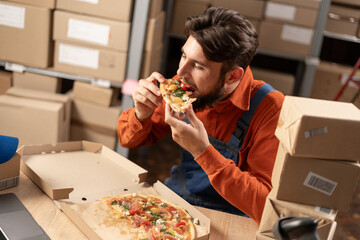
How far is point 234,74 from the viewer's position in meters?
1.97

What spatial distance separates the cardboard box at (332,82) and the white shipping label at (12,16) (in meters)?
2.81

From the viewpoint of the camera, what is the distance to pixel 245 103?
194 cm

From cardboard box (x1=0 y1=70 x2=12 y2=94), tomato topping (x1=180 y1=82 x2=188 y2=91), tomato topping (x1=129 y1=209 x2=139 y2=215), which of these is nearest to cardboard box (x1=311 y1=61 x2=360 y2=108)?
tomato topping (x1=180 y1=82 x2=188 y2=91)

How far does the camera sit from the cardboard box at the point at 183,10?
4.24 metres

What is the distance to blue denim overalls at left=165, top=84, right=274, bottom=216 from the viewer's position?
1.97 meters

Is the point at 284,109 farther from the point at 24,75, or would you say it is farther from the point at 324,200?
the point at 24,75

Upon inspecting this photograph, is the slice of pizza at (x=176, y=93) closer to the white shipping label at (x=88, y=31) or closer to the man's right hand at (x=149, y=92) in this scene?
the man's right hand at (x=149, y=92)

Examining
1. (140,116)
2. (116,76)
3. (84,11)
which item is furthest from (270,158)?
(84,11)

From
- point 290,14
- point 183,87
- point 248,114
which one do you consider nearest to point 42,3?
point 183,87

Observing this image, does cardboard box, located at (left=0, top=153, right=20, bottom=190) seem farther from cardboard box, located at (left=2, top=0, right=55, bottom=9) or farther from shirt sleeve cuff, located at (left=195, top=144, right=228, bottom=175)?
cardboard box, located at (left=2, top=0, right=55, bottom=9)

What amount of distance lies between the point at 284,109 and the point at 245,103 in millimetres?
610

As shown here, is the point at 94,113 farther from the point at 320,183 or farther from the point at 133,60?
the point at 320,183

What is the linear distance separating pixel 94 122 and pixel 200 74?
1.69 metres

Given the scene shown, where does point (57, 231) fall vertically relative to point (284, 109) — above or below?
below
